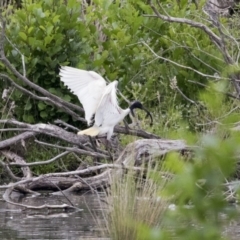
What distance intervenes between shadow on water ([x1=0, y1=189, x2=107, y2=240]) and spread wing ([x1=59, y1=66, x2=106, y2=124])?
35.6 inches

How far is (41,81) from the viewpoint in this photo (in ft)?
29.6

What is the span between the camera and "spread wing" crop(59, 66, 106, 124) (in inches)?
267

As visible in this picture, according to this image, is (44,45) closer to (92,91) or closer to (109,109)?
(109,109)

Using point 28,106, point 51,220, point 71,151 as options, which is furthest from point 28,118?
point 71,151

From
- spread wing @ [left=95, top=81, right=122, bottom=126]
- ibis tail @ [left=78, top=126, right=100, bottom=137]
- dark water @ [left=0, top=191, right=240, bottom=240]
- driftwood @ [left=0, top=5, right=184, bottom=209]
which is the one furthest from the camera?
spread wing @ [left=95, top=81, right=122, bottom=126]

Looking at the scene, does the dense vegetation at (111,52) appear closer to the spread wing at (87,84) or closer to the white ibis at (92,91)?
the white ibis at (92,91)

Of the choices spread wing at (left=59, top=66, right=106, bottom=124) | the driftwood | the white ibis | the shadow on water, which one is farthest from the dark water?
spread wing at (left=59, top=66, right=106, bottom=124)

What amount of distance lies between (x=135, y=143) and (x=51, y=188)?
→ 5.44 ft

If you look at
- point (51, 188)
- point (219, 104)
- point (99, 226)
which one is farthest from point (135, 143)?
point (219, 104)

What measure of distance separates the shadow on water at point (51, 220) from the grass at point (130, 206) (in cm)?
31

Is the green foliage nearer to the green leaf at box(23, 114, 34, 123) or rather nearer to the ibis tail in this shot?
the green leaf at box(23, 114, 34, 123)

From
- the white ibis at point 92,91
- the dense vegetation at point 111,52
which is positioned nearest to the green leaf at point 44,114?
the dense vegetation at point 111,52

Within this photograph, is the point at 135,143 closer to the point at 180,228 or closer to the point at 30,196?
the point at 30,196

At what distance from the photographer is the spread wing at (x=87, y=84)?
22.2ft
